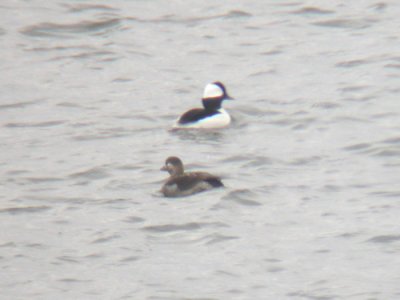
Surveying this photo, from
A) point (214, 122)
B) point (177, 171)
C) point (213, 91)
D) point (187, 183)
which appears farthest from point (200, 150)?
point (187, 183)

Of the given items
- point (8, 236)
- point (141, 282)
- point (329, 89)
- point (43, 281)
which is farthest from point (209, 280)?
point (329, 89)

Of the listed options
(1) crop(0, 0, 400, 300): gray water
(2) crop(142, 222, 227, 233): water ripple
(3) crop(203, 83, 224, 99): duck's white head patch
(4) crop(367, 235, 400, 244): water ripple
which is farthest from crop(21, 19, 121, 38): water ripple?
(4) crop(367, 235, 400, 244): water ripple

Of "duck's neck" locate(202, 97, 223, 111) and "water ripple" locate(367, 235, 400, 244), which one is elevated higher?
"duck's neck" locate(202, 97, 223, 111)

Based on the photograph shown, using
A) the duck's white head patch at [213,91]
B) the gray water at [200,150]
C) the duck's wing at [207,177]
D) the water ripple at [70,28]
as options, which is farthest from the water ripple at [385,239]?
the water ripple at [70,28]

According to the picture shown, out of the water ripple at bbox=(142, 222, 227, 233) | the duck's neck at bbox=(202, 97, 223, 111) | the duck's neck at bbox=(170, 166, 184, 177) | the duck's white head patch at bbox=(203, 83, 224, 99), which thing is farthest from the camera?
the duck's white head patch at bbox=(203, 83, 224, 99)

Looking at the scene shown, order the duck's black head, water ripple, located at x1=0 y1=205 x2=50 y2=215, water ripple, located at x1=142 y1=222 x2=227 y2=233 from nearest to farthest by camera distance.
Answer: water ripple, located at x1=142 y1=222 x2=227 y2=233, water ripple, located at x1=0 y1=205 x2=50 y2=215, the duck's black head

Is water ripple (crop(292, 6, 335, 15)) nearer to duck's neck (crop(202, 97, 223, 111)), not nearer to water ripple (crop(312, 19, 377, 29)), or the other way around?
water ripple (crop(312, 19, 377, 29))

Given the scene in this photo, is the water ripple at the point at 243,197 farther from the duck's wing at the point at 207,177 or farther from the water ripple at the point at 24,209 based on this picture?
the water ripple at the point at 24,209

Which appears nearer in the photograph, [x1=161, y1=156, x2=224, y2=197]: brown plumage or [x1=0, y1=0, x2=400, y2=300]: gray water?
[x1=0, y1=0, x2=400, y2=300]: gray water
